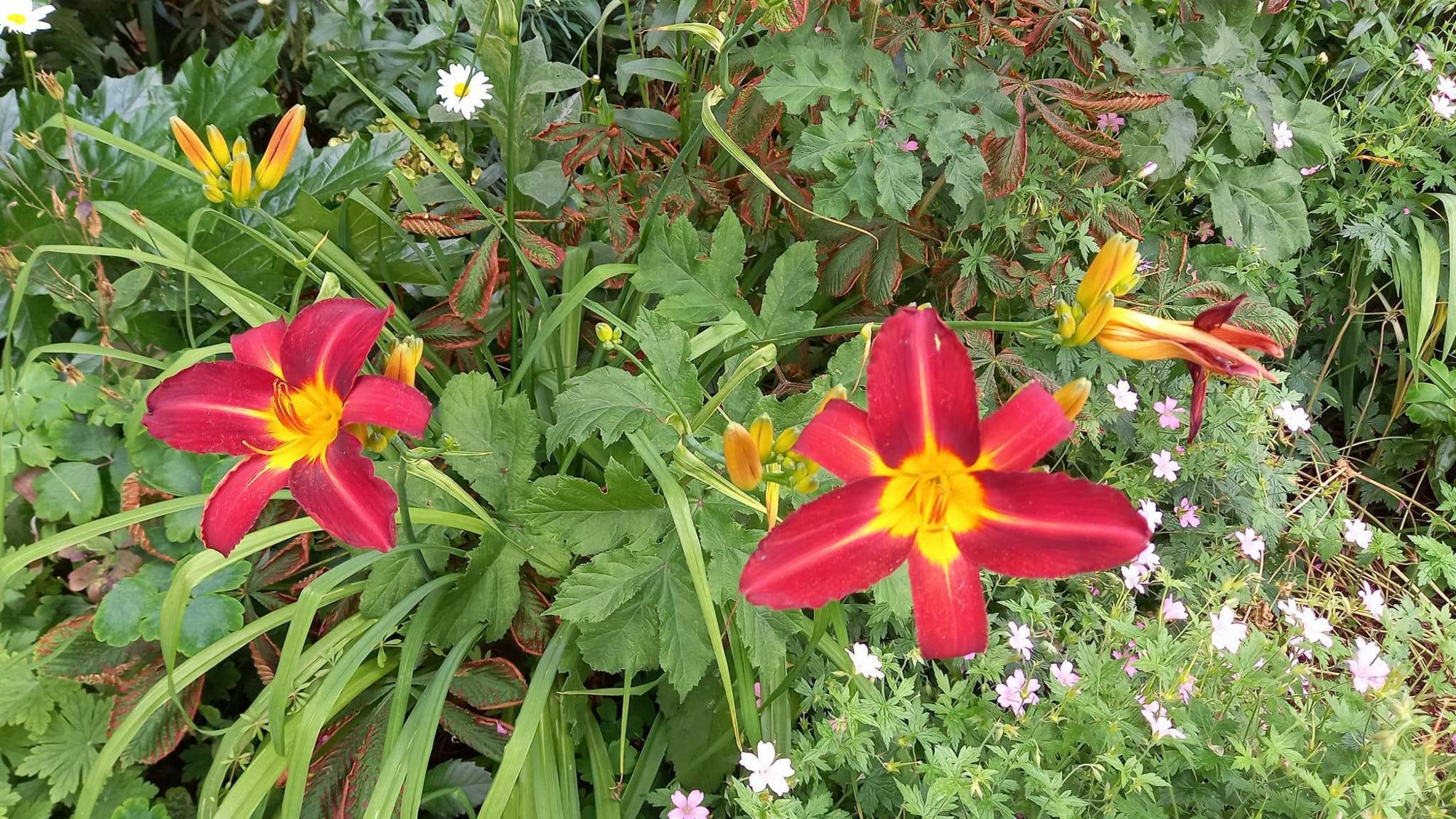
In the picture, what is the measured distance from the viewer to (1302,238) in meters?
1.62

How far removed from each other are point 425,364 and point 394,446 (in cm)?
35

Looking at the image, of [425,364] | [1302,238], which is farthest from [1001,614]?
[425,364]

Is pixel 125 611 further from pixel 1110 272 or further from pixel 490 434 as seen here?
pixel 1110 272

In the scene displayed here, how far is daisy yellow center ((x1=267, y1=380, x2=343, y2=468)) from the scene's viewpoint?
3.01 ft

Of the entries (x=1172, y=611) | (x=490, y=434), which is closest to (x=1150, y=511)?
(x=1172, y=611)

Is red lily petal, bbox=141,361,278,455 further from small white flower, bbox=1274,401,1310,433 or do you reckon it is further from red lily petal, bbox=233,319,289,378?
small white flower, bbox=1274,401,1310,433

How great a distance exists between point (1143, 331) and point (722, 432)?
0.55 m

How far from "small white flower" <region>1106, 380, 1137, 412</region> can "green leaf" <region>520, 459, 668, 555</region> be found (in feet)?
2.97

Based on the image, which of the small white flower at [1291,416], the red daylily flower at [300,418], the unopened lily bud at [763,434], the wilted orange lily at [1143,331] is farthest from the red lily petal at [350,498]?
the small white flower at [1291,416]

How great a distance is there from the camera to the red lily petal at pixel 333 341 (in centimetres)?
88

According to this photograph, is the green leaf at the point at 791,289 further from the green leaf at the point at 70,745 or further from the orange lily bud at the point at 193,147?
the green leaf at the point at 70,745

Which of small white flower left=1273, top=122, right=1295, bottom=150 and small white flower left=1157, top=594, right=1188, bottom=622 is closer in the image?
small white flower left=1157, top=594, right=1188, bottom=622

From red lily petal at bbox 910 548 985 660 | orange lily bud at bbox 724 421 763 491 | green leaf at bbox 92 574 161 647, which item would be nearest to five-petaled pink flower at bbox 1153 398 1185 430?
red lily petal at bbox 910 548 985 660

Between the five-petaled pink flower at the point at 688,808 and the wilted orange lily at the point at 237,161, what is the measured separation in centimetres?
98
